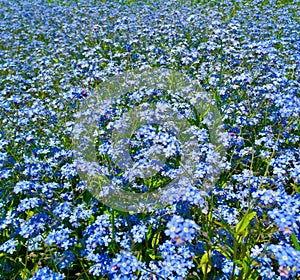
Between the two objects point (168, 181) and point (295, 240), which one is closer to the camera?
point (295, 240)

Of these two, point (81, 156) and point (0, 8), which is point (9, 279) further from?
point (0, 8)

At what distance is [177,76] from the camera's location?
560cm

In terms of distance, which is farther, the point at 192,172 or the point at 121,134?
the point at 121,134

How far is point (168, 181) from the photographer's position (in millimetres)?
3818

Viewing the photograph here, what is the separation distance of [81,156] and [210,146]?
1.48m

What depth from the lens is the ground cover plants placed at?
279 centimetres

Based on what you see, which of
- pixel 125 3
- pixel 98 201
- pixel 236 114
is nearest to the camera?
pixel 98 201

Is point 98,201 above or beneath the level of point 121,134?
beneath

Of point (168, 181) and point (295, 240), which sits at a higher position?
point (168, 181)

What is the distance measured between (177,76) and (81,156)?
230cm

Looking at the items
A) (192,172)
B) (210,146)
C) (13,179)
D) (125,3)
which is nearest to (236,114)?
(210,146)

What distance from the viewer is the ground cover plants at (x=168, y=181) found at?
279cm

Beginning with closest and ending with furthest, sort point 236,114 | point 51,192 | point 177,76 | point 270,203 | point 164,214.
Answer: point 270,203 < point 164,214 < point 51,192 < point 236,114 < point 177,76

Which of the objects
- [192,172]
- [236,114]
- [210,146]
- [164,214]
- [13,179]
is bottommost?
[164,214]
